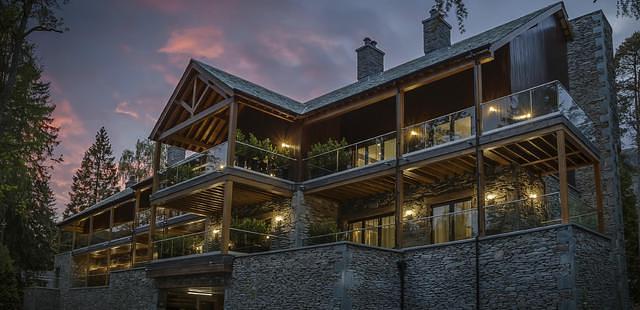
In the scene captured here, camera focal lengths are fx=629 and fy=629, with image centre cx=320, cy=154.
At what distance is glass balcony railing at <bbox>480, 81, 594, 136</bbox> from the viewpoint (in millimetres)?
14414

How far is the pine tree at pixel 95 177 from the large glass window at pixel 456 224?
4000 cm

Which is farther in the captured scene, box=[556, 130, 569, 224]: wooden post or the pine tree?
the pine tree

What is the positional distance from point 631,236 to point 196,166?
14430 mm

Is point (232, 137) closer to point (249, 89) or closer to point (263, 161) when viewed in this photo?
point (263, 161)

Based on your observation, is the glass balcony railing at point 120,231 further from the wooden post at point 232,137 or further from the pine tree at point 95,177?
the pine tree at point 95,177

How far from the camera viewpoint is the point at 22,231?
35.7m

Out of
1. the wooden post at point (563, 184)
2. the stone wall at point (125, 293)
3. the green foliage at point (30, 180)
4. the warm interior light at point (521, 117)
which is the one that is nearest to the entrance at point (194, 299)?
the stone wall at point (125, 293)

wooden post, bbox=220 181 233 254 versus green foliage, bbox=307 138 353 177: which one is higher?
green foliage, bbox=307 138 353 177

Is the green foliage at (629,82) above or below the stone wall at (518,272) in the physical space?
above

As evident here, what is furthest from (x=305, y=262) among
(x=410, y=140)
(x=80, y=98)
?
(x=80, y=98)

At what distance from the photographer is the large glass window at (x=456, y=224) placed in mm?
15367

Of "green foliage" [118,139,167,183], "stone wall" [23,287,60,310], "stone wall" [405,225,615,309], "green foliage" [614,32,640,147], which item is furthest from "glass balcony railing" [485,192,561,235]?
"green foliage" [118,139,167,183]

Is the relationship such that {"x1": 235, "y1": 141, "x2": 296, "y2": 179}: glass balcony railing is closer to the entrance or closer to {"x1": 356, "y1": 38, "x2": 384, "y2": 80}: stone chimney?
the entrance

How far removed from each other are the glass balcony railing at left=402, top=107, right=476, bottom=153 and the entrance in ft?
27.9
